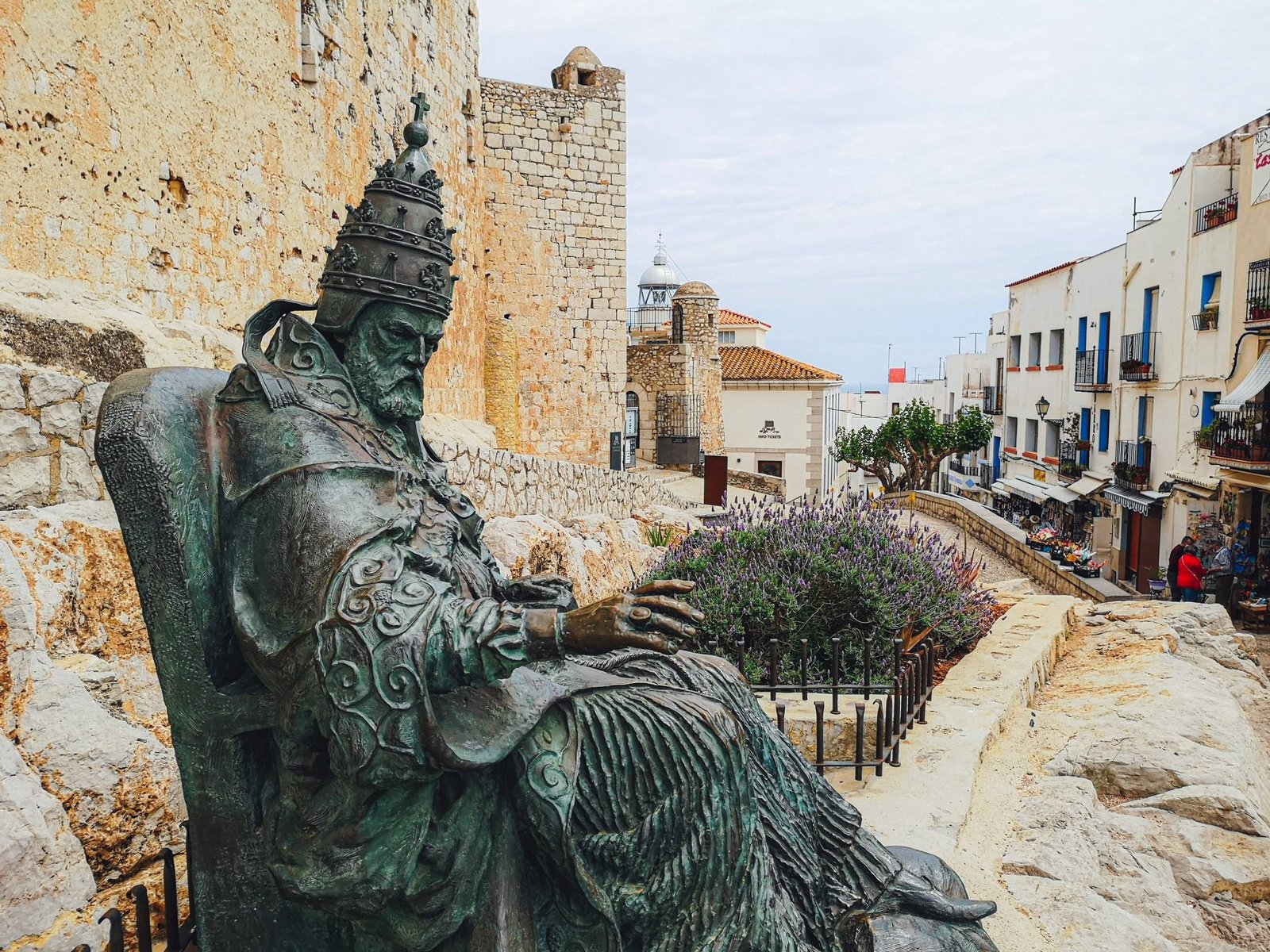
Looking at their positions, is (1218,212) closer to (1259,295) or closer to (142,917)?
(1259,295)

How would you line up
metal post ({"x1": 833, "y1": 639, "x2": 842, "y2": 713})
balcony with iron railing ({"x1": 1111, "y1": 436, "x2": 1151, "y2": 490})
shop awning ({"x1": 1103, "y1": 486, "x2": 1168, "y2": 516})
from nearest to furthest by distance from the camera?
1. metal post ({"x1": 833, "y1": 639, "x2": 842, "y2": 713})
2. shop awning ({"x1": 1103, "y1": 486, "x2": 1168, "y2": 516})
3. balcony with iron railing ({"x1": 1111, "y1": 436, "x2": 1151, "y2": 490})

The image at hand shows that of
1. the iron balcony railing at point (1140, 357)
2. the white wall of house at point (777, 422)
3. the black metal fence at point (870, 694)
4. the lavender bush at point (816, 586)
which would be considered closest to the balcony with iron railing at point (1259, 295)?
the iron balcony railing at point (1140, 357)

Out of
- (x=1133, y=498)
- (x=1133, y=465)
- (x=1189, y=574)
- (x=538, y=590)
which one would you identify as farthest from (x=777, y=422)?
(x=538, y=590)

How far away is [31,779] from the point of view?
2.65 meters

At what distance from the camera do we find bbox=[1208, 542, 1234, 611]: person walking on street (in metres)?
12.6

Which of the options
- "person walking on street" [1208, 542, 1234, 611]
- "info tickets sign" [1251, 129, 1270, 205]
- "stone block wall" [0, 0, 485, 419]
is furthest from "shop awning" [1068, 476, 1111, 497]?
"stone block wall" [0, 0, 485, 419]

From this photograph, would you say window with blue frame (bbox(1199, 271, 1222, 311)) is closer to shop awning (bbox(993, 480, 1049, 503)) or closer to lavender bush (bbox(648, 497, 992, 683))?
shop awning (bbox(993, 480, 1049, 503))

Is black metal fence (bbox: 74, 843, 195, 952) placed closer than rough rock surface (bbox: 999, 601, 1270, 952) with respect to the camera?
Yes

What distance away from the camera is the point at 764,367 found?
108 ft

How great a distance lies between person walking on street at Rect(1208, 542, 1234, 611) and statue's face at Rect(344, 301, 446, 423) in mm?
13411

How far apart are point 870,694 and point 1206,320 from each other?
50.1 ft

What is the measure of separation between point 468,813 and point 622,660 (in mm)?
610

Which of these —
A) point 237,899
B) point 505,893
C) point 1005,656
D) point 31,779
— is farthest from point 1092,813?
point 31,779

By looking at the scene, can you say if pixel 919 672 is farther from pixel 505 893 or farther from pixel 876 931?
pixel 505 893
